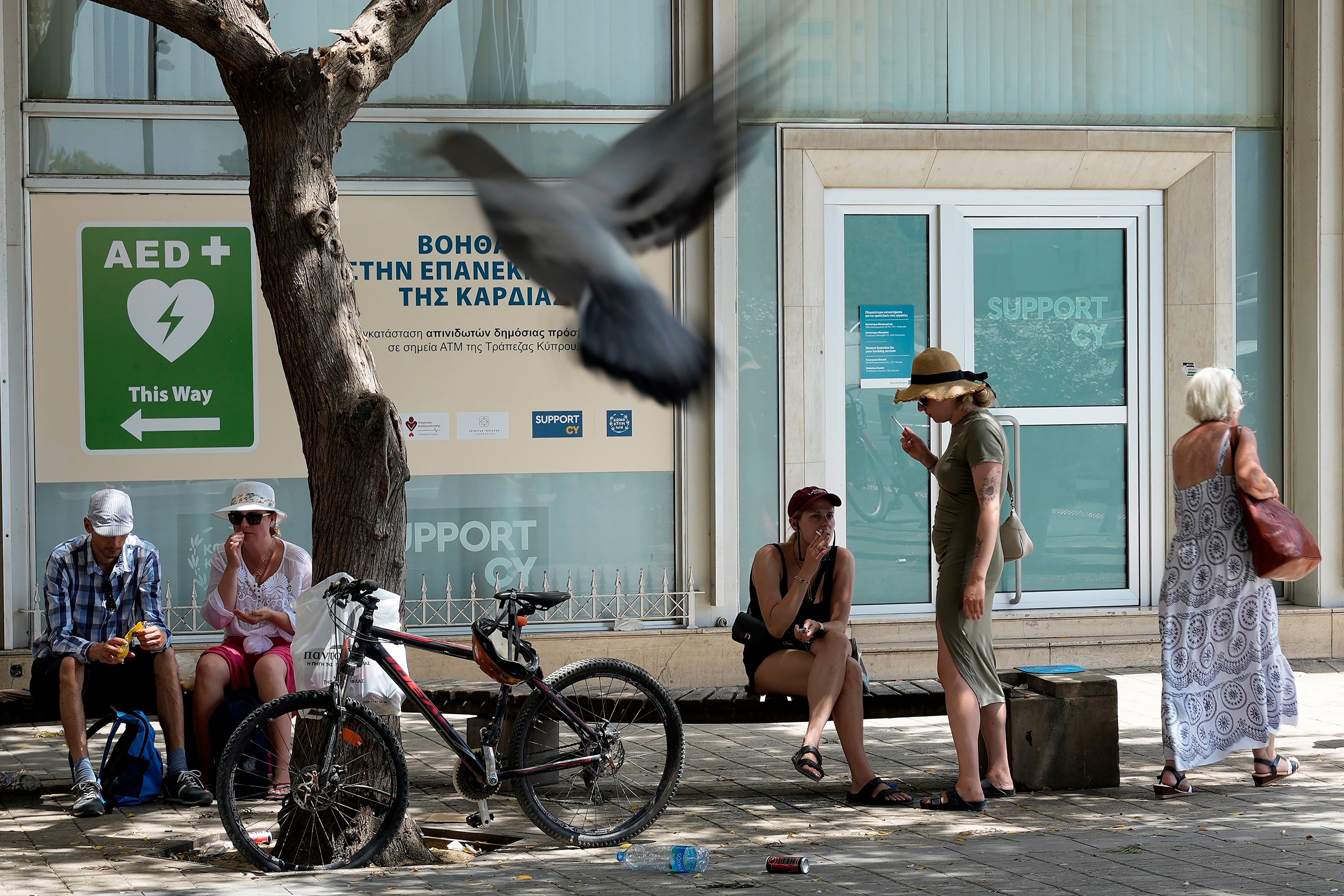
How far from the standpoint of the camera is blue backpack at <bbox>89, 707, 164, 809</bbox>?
232 inches

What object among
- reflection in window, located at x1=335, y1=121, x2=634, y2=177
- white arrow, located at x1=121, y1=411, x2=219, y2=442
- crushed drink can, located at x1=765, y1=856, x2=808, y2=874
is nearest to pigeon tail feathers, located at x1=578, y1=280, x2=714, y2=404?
reflection in window, located at x1=335, y1=121, x2=634, y2=177

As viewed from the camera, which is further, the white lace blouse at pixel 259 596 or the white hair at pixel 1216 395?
the white lace blouse at pixel 259 596

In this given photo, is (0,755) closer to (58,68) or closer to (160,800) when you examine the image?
(160,800)

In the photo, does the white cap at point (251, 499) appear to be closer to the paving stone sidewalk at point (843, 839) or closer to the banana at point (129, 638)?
the banana at point (129, 638)

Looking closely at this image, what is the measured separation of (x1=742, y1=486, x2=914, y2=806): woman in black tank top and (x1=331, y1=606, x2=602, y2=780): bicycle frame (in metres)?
1.00

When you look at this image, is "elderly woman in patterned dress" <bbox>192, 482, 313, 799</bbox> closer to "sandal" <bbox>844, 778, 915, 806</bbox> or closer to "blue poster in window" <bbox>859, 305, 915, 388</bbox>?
"sandal" <bbox>844, 778, 915, 806</bbox>

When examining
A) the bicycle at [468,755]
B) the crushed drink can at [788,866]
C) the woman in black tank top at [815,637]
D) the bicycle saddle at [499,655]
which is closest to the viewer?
the crushed drink can at [788,866]

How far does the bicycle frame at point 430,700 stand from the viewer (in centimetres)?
491

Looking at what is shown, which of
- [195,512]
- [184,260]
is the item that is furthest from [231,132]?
[195,512]

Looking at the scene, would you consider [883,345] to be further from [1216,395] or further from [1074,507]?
[1216,395]

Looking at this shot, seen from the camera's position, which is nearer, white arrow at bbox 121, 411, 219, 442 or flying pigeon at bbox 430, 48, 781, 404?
white arrow at bbox 121, 411, 219, 442

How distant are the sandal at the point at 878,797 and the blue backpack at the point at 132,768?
3040 millimetres

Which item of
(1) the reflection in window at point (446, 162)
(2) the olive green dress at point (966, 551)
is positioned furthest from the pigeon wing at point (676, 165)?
(2) the olive green dress at point (966, 551)

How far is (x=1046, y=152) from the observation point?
9.23 m
